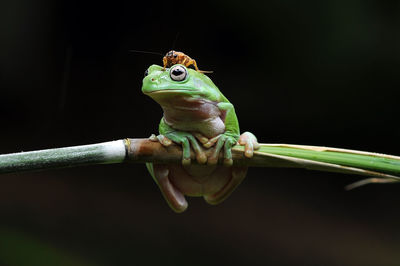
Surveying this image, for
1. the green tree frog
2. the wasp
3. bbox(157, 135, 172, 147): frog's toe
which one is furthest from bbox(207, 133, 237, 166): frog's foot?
the wasp

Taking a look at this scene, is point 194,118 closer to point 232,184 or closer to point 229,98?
point 232,184

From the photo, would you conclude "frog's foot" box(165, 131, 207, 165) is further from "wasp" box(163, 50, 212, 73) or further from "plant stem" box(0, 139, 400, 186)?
"wasp" box(163, 50, 212, 73)

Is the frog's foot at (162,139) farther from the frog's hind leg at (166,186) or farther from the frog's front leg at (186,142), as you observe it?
the frog's hind leg at (166,186)

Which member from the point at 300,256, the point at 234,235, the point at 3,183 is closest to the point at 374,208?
the point at 300,256

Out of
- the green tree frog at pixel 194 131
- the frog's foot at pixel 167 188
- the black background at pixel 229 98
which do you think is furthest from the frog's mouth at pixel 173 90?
the black background at pixel 229 98

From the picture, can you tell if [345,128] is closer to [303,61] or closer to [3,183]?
[303,61]

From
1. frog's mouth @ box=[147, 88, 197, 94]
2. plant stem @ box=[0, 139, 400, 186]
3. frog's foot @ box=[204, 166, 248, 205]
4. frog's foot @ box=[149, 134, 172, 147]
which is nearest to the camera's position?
plant stem @ box=[0, 139, 400, 186]

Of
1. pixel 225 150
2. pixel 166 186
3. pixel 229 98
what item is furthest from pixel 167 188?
pixel 229 98
